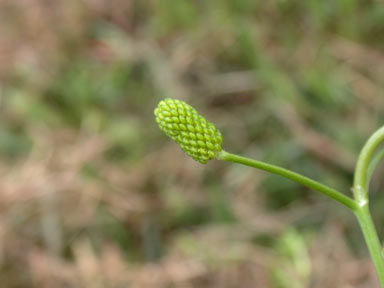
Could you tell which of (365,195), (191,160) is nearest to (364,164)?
(365,195)

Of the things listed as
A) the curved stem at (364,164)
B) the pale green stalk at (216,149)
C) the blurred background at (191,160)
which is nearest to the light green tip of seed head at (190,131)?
the pale green stalk at (216,149)

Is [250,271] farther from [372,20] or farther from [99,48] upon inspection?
[99,48]

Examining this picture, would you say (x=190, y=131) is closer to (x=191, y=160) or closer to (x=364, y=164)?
(x=364, y=164)

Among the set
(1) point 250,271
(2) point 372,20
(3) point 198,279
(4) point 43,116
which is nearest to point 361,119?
(2) point 372,20

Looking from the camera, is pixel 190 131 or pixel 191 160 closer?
pixel 190 131

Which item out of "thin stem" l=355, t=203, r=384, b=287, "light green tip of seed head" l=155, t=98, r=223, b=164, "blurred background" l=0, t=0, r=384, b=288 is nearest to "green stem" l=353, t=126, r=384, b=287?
"thin stem" l=355, t=203, r=384, b=287

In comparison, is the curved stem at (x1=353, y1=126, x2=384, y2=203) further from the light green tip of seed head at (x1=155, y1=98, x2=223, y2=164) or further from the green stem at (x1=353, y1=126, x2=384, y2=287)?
the light green tip of seed head at (x1=155, y1=98, x2=223, y2=164)
